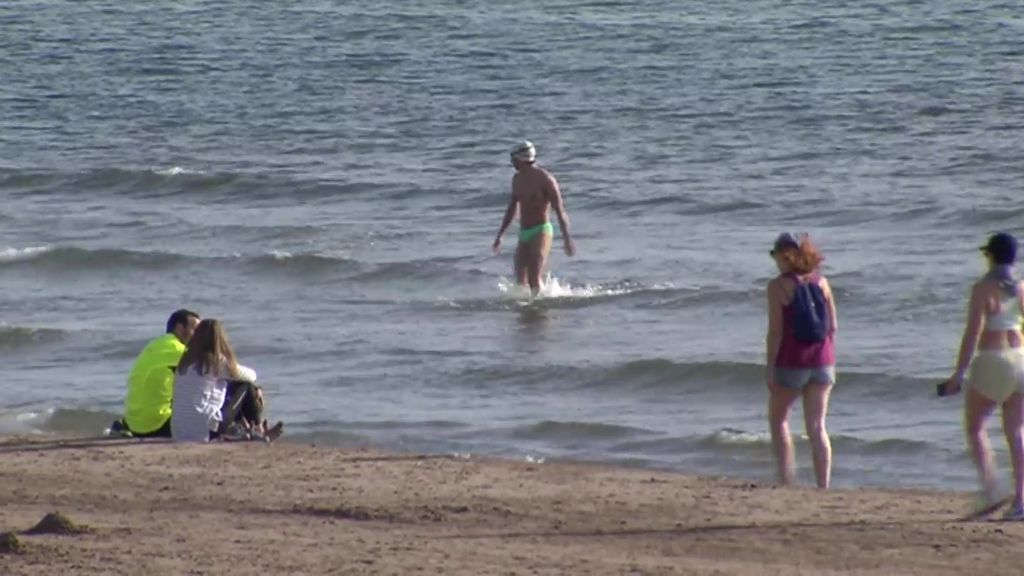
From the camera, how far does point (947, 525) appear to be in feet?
30.2

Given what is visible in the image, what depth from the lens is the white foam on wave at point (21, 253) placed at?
2034cm

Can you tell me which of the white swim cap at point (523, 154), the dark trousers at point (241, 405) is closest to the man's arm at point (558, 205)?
the white swim cap at point (523, 154)

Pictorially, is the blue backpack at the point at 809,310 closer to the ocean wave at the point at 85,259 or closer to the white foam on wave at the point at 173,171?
the ocean wave at the point at 85,259

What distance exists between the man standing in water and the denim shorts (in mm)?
7225

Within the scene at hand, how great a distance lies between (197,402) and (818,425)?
3.56 m

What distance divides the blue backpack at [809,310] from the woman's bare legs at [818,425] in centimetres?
31

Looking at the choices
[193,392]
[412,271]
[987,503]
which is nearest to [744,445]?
[987,503]

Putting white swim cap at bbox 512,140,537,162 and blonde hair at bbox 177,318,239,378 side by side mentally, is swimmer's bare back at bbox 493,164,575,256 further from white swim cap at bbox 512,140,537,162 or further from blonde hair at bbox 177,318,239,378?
blonde hair at bbox 177,318,239,378

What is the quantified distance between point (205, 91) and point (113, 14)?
35.1 ft

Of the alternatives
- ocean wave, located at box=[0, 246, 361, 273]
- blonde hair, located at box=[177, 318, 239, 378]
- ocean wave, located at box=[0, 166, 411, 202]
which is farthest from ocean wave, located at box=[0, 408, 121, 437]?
ocean wave, located at box=[0, 166, 411, 202]

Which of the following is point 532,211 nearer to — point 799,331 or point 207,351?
point 207,351

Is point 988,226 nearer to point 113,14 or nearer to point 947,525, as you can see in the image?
point 947,525

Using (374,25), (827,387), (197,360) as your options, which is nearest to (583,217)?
(197,360)

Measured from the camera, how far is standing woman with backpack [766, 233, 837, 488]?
9.76 metres
